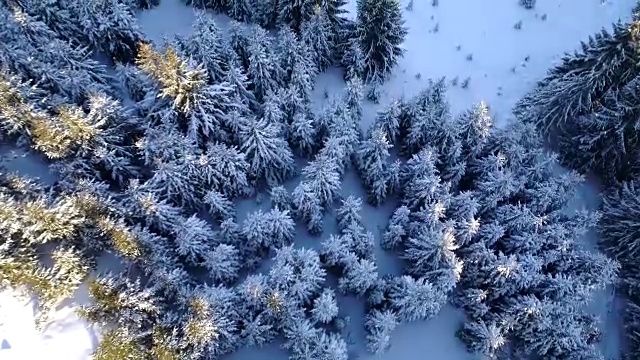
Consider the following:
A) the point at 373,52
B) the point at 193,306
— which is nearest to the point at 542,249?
the point at 373,52

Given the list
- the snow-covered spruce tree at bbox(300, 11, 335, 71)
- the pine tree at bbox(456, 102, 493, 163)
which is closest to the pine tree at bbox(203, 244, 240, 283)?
the snow-covered spruce tree at bbox(300, 11, 335, 71)

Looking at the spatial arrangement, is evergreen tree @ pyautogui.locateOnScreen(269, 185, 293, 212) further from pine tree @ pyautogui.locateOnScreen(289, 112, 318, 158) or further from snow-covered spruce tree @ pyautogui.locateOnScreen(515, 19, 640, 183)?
snow-covered spruce tree @ pyautogui.locateOnScreen(515, 19, 640, 183)

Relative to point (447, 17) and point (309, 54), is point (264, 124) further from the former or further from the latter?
point (447, 17)

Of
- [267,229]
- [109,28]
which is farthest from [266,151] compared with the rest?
[109,28]

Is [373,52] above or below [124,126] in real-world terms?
above

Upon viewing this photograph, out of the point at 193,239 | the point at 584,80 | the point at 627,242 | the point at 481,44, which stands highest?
the point at 481,44

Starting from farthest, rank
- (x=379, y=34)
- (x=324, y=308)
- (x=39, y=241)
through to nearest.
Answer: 1. (x=379, y=34)
2. (x=39, y=241)
3. (x=324, y=308)

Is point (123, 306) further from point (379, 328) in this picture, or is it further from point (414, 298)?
point (414, 298)
